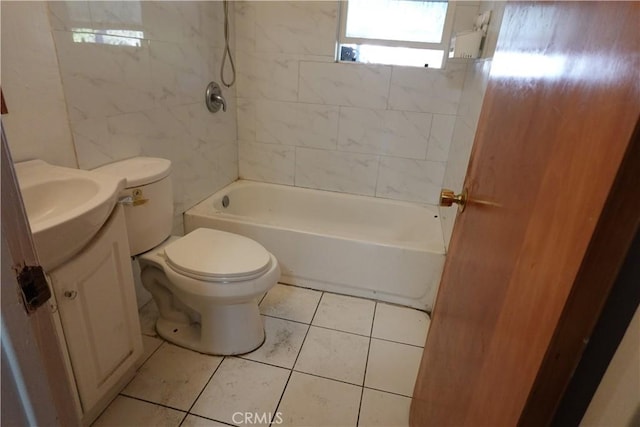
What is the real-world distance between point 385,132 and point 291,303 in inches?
48.9

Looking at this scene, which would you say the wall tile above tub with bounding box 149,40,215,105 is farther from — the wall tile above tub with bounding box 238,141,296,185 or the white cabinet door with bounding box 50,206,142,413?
the white cabinet door with bounding box 50,206,142,413

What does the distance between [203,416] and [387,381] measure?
742 mm

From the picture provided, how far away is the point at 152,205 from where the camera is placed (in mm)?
1485

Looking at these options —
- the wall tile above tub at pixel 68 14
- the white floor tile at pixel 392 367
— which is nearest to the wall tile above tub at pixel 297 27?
the wall tile above tub at pixel 68 14

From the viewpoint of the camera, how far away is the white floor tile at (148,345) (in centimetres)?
160

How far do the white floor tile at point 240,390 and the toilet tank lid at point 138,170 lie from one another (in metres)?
0.84

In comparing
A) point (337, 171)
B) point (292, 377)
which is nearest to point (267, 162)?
point (337, 171)

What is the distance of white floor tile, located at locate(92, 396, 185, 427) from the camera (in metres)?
1.31

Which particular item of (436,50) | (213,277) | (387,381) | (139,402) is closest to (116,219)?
(213,277)

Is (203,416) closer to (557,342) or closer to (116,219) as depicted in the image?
(116,219)

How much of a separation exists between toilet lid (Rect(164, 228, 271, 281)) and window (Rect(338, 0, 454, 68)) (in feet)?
4.62

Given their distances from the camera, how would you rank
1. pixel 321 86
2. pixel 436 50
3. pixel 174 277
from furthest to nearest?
1. pixel 321 86
2. pixel 436 50
3. pixel 174 277

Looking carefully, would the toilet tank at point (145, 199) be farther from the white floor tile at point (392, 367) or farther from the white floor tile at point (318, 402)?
the white floor tile at point (392, 367)

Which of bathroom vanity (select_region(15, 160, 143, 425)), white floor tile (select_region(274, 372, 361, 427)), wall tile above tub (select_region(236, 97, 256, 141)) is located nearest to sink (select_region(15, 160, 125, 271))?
bathroom vanity (select_region(15, 160, 143, 425))
